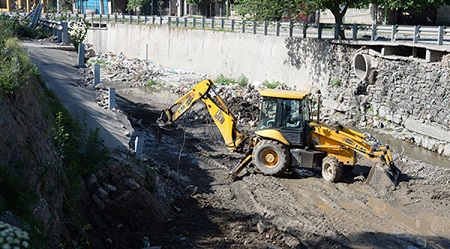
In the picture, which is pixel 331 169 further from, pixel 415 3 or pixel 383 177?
pixel 415 3

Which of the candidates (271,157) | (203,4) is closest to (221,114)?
(271,157)

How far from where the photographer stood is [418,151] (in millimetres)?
20203

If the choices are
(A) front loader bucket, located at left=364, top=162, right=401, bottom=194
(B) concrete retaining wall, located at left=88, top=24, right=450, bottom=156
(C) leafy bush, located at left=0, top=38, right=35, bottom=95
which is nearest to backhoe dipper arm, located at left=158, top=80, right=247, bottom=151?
(A) front loader bucket, located at left=364, top=162, right=401, bottom=194

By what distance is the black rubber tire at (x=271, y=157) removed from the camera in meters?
15.4

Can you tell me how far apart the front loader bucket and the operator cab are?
6.59ft

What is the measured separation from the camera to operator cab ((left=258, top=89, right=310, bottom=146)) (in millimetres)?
15141

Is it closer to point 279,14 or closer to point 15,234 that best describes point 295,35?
point 279,14

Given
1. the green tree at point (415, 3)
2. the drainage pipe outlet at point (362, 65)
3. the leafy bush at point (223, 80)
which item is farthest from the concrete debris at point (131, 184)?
the green tree at point (415, 3)

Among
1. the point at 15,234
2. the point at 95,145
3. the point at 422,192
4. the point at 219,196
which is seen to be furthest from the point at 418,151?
the point at 15,234

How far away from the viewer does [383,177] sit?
14.6m

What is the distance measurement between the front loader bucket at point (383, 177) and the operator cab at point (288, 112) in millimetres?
2007

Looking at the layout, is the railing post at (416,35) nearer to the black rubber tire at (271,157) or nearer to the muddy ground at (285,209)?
the muddy ground at (285,209)

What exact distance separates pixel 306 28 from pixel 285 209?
15918mm

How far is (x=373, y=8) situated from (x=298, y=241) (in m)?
33.8
